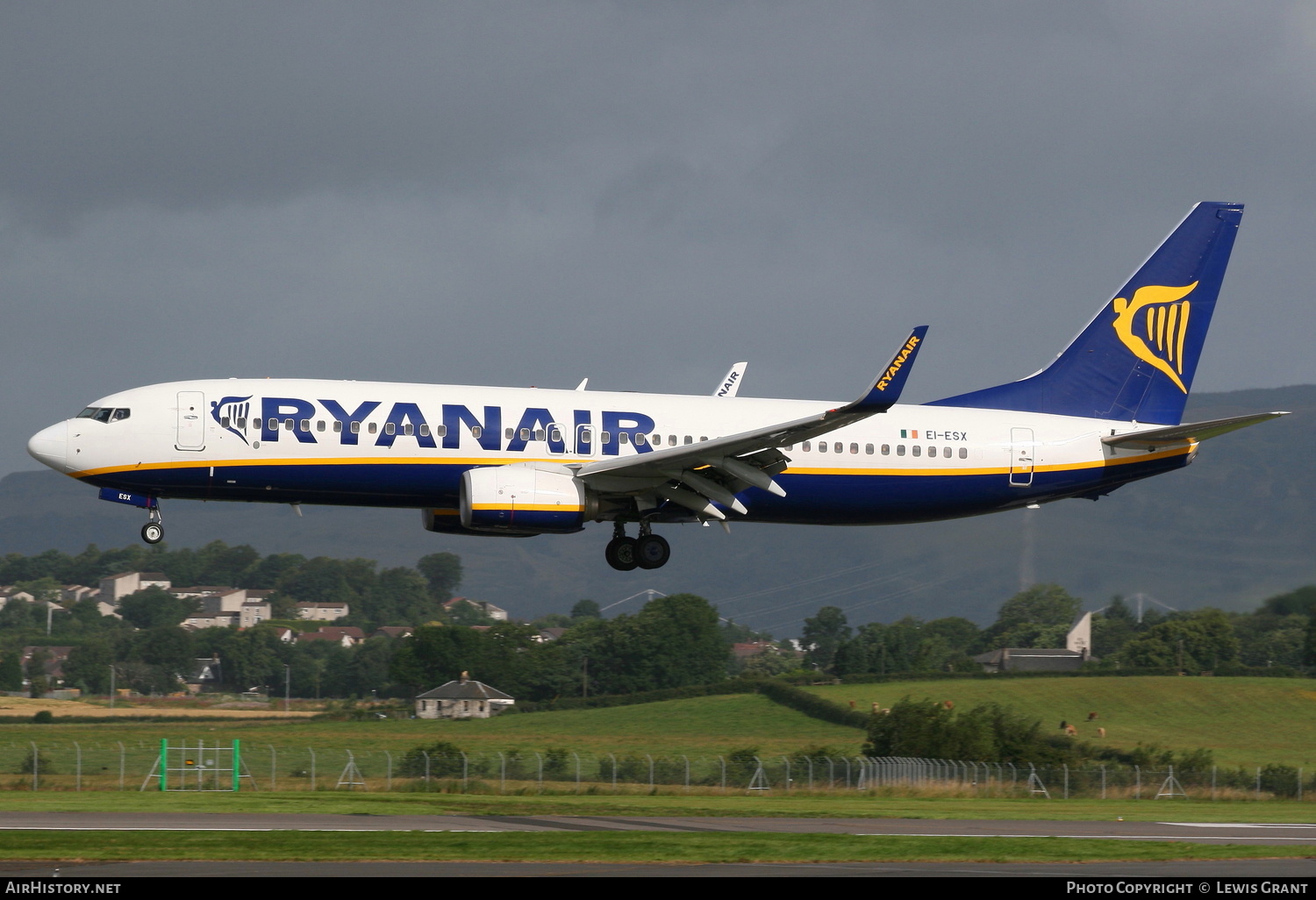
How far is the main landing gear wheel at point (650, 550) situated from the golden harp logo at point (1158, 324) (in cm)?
1540

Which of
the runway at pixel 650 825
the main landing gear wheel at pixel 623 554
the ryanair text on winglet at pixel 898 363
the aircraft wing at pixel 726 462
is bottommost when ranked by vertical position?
the runway at pixel 650 825

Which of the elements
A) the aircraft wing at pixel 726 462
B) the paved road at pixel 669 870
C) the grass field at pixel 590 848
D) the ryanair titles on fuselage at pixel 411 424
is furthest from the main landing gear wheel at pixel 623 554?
the paved road at pixel 669 870

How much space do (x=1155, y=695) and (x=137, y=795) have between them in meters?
57.7

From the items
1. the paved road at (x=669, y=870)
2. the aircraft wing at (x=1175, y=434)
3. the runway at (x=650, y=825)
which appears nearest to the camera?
the paved road at (x=669, y=870)

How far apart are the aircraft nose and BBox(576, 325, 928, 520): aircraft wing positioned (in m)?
11.8

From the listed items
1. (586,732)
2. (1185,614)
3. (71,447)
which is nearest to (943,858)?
(71,447)

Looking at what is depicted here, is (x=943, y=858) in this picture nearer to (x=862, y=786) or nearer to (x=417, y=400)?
(x=417, y=400)

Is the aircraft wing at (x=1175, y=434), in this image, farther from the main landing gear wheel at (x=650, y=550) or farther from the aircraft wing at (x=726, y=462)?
the main landing gear wheel at (x=650, y=550)

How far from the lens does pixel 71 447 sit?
1387 inches

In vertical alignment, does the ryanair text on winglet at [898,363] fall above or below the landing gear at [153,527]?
above

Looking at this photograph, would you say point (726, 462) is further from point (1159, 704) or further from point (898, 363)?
point (1159, 704)

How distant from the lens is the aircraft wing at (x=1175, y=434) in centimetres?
3756

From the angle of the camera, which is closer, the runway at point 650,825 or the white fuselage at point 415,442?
the runway at point 650,825

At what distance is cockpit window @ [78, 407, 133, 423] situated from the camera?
35.6 metres
